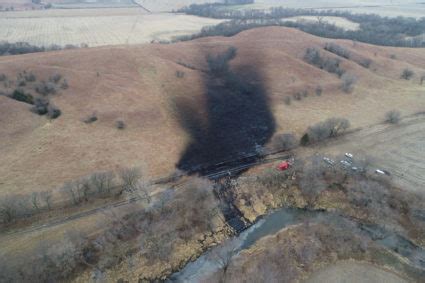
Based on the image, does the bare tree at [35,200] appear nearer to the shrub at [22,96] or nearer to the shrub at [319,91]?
the shrub at [22,96]

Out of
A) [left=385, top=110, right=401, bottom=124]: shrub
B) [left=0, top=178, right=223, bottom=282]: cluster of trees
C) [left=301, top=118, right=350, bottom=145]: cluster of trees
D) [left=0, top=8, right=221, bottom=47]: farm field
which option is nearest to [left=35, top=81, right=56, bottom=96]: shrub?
[left=0, top=178, right=223, bottom=282]: cluster of trees

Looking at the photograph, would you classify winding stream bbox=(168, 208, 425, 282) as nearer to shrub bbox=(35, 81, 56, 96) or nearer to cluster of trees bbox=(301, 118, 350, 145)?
cluster of trees bbox=(301, 118, 350, 145)

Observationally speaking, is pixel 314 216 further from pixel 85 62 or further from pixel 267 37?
pixel 267 37

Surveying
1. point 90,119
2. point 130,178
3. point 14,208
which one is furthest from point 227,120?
point 14,208

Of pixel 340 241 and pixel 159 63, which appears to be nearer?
pixel 340 241

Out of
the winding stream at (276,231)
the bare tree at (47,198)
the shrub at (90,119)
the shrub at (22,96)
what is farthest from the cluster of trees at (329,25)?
the winding stream at (276,231)

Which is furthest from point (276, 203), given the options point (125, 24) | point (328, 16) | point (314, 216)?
point (328, 16)
